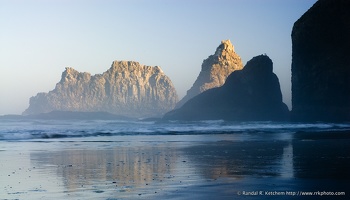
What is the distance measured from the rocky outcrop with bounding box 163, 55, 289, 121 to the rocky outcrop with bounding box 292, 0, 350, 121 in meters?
37.4

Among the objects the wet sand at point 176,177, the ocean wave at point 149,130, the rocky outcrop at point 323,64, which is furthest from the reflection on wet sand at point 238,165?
the rocky outcrop at point 323,64

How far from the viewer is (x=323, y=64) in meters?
97.5

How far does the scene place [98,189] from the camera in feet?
40.3

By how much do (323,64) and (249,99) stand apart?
51184mm

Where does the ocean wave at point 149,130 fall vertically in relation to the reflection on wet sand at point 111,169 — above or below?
above

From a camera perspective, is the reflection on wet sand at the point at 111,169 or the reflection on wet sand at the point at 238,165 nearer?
the reflection on wet sand at the point at 111,169

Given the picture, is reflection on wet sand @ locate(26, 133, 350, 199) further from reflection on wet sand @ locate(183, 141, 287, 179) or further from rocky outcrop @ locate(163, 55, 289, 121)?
rocky outcrop @ locate(163, 55, 289, 121)

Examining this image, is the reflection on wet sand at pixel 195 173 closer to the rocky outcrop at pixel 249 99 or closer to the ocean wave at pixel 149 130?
the ocean wave at pixel 149 130

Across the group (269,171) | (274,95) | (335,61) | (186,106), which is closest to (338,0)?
(335,61)

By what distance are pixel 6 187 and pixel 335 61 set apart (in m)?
91.4

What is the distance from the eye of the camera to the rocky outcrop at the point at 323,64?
93.8 m

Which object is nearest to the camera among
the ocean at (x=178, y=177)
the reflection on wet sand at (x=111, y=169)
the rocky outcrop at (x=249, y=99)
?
the ocean at (x=178, y=177)

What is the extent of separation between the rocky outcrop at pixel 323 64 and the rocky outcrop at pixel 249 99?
123 feet

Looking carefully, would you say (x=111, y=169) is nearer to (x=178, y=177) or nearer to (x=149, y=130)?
(x=178, y=177)
